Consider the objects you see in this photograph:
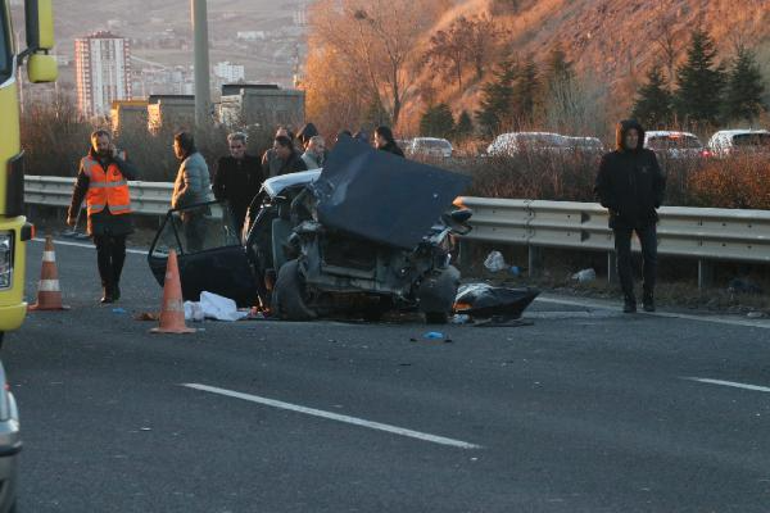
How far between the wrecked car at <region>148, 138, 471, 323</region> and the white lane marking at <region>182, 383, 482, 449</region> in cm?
377

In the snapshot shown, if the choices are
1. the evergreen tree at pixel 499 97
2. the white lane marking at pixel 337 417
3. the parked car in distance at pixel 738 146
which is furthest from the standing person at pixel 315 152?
the evergreen tree at pixel 499 97

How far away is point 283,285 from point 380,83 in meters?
74.4

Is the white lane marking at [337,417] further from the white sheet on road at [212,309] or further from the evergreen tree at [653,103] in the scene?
the evergreen tree at [653,103]

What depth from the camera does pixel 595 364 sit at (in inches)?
478

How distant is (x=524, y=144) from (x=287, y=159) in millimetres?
4593

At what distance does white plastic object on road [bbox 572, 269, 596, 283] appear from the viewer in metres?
18.3

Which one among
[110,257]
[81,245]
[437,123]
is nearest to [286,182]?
[110,257]

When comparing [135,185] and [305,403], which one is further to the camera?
[135,185]

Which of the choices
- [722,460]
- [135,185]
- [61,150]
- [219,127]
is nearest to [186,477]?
[722,460]

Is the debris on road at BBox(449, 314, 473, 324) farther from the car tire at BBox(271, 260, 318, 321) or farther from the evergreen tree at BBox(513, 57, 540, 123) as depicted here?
the evergreen tree at BBox(513, 57, 540, 123)

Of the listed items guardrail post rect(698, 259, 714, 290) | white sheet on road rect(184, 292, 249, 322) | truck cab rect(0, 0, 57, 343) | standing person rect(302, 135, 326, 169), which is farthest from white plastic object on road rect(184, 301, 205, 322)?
guardrail post rect(698, 259, 714, 290)

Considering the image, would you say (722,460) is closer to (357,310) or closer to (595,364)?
(595,364)

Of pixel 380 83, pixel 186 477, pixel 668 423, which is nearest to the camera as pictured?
pixel 186 477

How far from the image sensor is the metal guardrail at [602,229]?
54.3 ft
